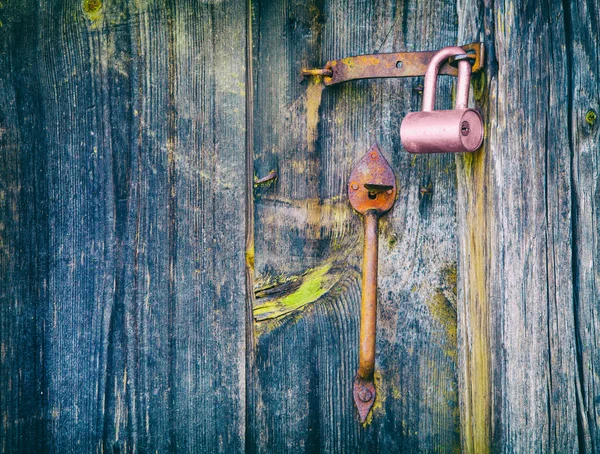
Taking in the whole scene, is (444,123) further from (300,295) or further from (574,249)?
(300,295)

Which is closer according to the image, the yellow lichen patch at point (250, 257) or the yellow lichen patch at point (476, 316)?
the yellow lichen patch at point (476, 316)

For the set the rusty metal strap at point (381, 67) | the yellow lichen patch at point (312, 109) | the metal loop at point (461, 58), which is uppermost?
the rusty metal strap at point (381, 67)

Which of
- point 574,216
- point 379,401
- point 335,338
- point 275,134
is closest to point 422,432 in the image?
point 379,401

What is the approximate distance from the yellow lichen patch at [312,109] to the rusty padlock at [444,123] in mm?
217

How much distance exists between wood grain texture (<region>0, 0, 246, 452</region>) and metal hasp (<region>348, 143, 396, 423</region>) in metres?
0.21

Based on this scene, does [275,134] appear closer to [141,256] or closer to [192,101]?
[192,101]

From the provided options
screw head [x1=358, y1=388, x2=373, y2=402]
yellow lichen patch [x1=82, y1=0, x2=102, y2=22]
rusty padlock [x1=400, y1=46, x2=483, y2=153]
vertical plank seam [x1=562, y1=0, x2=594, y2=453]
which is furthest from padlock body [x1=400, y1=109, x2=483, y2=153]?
yellow lichen patch [x1=82, y1=0, x2=102, y2=22]

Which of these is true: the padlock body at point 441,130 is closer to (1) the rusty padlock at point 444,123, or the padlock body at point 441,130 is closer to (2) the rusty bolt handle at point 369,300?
(1) the rusty padlock at point 444,123

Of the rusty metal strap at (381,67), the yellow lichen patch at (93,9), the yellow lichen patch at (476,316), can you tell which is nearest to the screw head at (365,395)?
the yellow lichen patch at (476,316)

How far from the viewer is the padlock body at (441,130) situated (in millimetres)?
715

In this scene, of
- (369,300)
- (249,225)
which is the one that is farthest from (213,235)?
(369,300)

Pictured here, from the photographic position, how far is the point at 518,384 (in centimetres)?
75

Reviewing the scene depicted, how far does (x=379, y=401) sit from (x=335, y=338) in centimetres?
13

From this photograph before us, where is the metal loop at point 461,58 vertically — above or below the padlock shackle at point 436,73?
above
